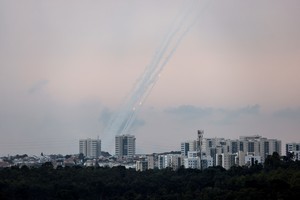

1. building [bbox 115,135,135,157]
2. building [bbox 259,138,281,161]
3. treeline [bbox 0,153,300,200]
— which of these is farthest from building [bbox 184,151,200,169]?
treeline [bbox 0,153,300,200]

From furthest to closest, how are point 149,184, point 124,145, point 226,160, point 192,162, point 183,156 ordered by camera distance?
point 124,145 → point 183,156 → point 192,162 → point 226,160 → point 149,184

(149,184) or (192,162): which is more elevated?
(192,162)

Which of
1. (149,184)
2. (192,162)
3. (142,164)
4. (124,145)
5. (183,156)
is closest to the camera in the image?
(149,184)

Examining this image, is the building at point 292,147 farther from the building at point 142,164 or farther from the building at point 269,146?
the building at point 142,164

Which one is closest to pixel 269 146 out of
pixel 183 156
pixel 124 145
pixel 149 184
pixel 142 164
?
pixel 183 156

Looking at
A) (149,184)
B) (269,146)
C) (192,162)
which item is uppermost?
(269,146)

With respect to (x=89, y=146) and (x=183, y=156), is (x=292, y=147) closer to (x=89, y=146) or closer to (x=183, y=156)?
(x=183, y=156)

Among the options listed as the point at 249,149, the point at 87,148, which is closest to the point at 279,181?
the point at 249,149

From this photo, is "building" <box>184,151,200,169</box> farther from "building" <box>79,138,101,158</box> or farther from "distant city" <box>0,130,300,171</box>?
"building" <box>79,138,101,158</box>
